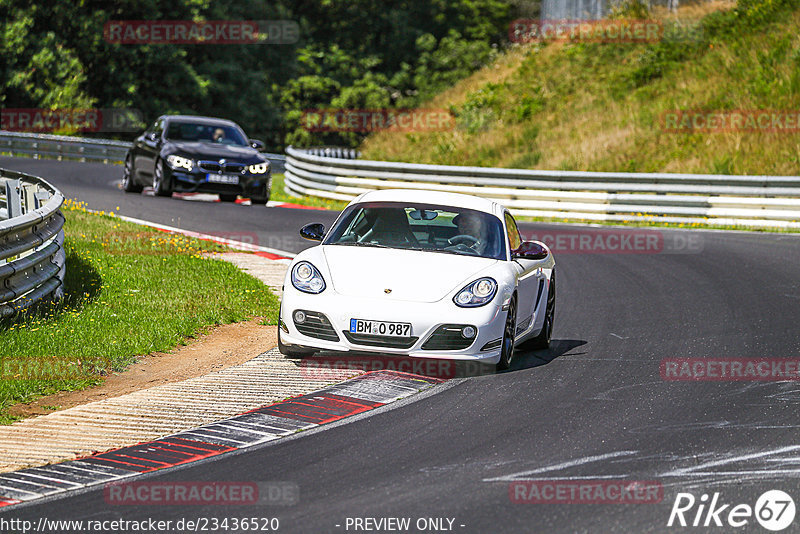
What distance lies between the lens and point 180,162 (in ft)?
72.4

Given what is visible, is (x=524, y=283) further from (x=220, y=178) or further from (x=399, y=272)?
(x=220, y=178)

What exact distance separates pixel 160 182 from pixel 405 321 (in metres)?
15.0

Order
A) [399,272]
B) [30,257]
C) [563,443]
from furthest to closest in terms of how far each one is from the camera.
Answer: [30,257] → [399,272] → [563,443]

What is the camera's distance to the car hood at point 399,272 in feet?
28.9

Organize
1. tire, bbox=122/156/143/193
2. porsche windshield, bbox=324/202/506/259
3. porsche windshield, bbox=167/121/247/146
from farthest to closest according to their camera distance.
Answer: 1. tire, bbox=122/156/143/193
2. porsche windshield, bbox=167/121/247/146
3. porsche windshield, bbox=324/202/506/259

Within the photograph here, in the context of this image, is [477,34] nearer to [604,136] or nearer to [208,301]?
[604,136]

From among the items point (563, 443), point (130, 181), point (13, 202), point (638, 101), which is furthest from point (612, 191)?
point (563, 443)

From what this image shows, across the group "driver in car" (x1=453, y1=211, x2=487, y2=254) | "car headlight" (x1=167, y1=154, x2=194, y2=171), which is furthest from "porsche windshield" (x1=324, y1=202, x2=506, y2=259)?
"car headlight" (x1=167, y1=154, x2=194, y2=171)

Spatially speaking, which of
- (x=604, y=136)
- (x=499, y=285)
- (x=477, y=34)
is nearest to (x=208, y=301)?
(x=499, y=285)

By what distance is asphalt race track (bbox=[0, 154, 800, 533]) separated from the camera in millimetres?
5598

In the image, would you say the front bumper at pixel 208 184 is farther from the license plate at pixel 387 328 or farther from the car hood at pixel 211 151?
the license plate at pixel 387 328

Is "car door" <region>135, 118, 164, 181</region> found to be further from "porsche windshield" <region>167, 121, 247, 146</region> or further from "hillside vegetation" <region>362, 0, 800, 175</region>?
"hillside vegetation" <region>362, 0, 800, 175</region>

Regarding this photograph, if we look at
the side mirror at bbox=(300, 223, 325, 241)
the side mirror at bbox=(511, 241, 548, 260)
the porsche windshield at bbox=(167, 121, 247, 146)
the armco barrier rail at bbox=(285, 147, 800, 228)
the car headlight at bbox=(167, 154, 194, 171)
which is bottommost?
the armco barrier rail at bbox=(285, 147, 800, 228)

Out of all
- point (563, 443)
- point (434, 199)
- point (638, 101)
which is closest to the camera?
point (563, 443)
